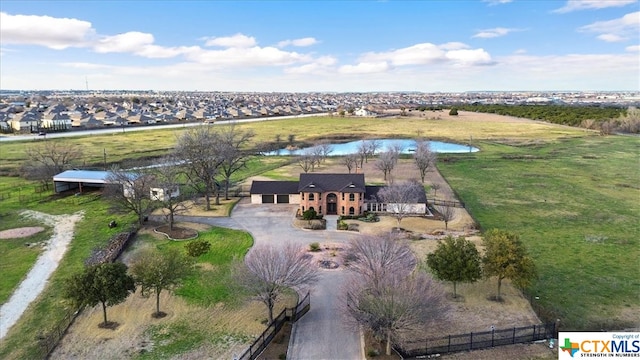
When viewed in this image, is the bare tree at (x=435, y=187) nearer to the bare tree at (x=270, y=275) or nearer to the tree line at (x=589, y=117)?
the bare tree at (x=270, y=275)

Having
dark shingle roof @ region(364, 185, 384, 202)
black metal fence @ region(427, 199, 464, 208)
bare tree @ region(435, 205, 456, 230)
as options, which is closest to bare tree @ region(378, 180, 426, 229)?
dark shingle roof @ region(364, 185, 384, 202)

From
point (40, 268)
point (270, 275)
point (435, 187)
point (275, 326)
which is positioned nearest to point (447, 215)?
point (435, 187)

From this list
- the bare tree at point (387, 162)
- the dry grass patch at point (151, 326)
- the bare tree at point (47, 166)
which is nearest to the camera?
the dry grass patch at point (151, 326)

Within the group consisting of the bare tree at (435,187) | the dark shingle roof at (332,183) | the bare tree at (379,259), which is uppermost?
the dark shingle roof at (332,183)

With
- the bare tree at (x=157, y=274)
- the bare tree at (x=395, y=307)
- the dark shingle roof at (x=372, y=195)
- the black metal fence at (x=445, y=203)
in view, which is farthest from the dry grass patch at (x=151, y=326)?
the black metal fence at (x=445, y=203)

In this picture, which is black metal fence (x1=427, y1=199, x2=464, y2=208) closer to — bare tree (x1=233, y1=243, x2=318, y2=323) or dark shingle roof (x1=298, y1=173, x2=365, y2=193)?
dark shingle roof (x1=298, y1=173, x2=365, y2=193)

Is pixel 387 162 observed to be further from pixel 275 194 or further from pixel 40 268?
pixel 40 268
